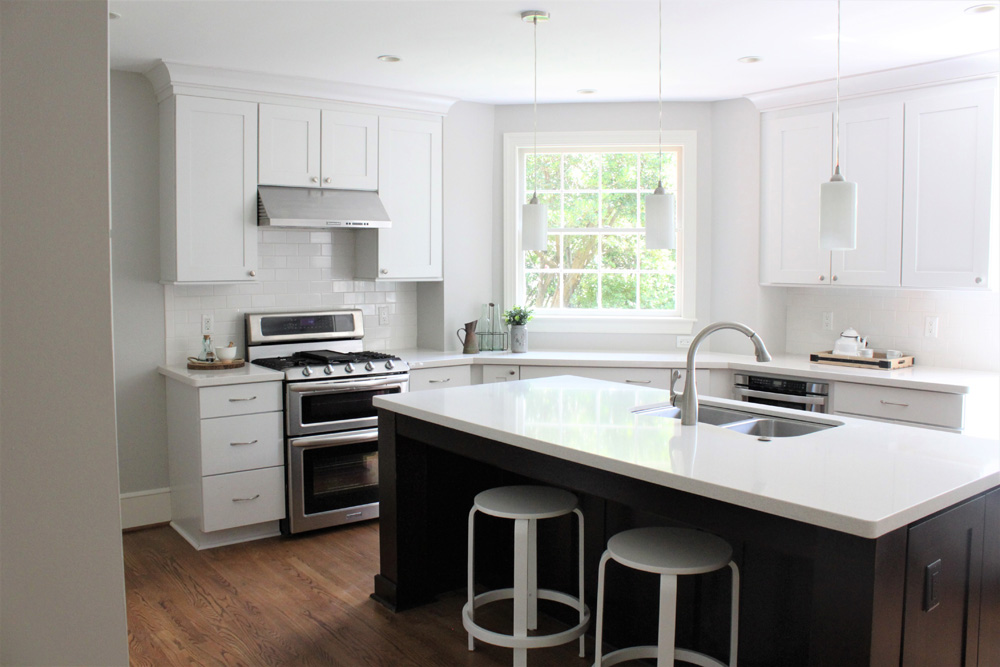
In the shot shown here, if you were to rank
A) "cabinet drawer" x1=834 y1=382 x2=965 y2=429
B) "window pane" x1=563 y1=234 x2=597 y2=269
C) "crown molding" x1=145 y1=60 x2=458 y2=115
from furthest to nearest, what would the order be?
"window pane" x1=563 y1=234 x2=597 y2=269 < "crown molding" x1=145 y1=60 x2=458 y2=115 < "cabinet drawer" x1=834 y1=382 x2=965 y2=429

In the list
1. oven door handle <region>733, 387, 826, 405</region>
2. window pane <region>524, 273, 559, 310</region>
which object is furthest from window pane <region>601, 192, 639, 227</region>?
oven door handle <region>733, 387, 826, 405</region>

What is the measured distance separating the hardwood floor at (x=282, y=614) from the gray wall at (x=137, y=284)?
0.56 m

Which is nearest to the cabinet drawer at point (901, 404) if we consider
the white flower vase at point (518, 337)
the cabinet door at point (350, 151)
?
the white flower vase at point (518, 337)

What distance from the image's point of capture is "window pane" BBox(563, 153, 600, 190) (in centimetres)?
554

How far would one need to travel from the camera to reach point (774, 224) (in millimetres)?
4992

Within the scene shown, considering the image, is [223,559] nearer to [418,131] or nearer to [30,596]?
[418,131]

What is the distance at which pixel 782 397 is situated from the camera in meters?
4.51

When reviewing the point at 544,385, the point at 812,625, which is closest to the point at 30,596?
the point at 812,625

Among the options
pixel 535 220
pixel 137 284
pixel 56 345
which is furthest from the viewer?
pixel 137 284

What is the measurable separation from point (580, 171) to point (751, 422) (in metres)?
3.07

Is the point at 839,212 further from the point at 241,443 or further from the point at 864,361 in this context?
the point at 241,443

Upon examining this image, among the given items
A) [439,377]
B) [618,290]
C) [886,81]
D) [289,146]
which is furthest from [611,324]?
[289,146]

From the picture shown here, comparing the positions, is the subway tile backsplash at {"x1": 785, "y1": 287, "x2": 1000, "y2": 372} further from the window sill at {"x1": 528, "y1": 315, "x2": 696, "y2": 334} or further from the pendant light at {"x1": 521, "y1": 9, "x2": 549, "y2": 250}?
the pendant light at {"x1": 521, "y1": 9, "x2": 549, "y2": 250}

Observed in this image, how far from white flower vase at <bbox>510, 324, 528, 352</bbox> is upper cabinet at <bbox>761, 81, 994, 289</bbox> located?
1.59m
